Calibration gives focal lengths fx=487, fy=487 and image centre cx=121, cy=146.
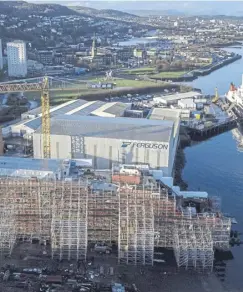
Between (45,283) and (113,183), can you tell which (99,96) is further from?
(45,283)

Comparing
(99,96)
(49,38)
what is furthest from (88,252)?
(49,38)

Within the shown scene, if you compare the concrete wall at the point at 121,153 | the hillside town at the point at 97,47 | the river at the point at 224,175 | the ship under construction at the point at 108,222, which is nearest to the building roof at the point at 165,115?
the river at the point at 224,175

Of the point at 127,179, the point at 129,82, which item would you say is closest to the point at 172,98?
the point at 129,82

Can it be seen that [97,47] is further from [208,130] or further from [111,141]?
[111,141]

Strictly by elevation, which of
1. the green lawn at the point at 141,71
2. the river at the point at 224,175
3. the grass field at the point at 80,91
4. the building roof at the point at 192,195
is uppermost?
the green lawn at the point at 141,71

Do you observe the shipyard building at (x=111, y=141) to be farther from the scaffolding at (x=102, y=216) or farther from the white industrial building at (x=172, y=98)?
the white industrial building at (x=172, y=98)

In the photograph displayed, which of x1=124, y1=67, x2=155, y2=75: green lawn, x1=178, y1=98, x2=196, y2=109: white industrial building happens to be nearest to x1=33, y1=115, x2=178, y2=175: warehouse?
x1=178, y1=98, x2=196, y2=109: white industrial building
